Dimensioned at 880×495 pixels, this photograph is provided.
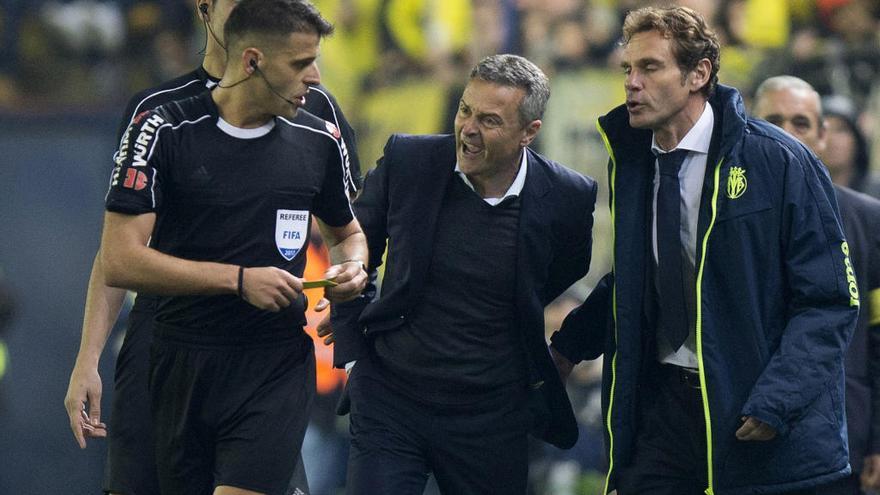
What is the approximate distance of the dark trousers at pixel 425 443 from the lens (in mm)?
4586

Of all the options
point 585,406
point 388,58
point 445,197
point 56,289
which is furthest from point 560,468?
point 445,197

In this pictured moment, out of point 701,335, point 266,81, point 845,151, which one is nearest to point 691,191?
point 701,335

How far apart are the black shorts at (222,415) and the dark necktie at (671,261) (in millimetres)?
1108

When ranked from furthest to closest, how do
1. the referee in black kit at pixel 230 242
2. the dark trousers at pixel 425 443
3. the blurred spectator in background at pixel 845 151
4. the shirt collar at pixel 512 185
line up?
the blurred spectator in background at pixel 845 151, the shirt collar at pixel 512 185, the dark trousers at pixel 425 443, the referee in black kit at pixel 230 242

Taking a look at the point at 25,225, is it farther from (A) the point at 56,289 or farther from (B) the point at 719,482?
(B) the point at 719,482

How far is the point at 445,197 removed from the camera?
473cm

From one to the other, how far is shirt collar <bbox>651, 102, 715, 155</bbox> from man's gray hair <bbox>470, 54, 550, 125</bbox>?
50 centimetres

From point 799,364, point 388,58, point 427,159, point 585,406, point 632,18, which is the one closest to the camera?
point 799,364

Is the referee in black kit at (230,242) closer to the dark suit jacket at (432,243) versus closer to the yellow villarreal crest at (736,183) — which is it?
the dark suit jacket at (432,243)

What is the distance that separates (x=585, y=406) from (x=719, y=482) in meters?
4.32

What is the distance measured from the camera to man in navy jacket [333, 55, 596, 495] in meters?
4.63

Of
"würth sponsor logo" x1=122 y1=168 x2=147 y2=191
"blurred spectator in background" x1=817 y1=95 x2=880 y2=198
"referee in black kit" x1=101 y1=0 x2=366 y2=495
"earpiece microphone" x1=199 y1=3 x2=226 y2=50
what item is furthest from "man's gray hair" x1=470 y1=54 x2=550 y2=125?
A: "blurred spectator in background" x1=817 y1=95 x2=880 y2=198

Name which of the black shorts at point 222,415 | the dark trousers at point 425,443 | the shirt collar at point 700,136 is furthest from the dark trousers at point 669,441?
the black shorts at point 222,415

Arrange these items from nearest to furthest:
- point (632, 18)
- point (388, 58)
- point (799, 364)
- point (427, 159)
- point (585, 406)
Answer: point (799, 364)
point (632, 18)
point (427, 159)
point (585, 406)
point (388, 58)
